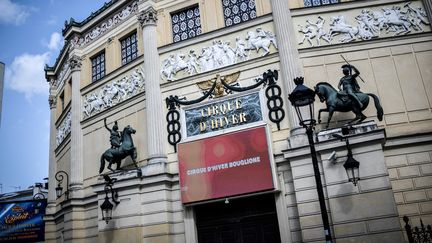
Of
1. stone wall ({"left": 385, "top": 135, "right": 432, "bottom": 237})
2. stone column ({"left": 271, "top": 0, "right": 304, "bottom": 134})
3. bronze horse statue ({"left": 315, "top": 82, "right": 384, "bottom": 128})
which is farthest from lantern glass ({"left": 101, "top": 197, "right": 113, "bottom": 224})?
stone wall ({"left": 385, "top": 135, "right": 432, "bottom": 237})

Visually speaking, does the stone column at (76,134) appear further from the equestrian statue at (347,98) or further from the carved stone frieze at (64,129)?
the equestrian statue at (347,98)

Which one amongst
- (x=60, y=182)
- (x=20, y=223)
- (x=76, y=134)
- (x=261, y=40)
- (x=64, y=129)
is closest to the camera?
(x=261, y=40)

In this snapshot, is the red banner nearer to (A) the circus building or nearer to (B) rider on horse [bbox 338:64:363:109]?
(A) the circus building

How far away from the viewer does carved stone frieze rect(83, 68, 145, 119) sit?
20.5 metres

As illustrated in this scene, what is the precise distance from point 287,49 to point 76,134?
1386cm

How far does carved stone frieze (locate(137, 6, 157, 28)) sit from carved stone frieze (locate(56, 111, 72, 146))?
→ 8.94 meters

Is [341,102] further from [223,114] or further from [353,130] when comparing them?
[223,114]

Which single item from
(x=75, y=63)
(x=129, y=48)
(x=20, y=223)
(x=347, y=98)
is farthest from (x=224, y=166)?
(x=20, y=223)

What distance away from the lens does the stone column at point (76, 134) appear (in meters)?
22.1

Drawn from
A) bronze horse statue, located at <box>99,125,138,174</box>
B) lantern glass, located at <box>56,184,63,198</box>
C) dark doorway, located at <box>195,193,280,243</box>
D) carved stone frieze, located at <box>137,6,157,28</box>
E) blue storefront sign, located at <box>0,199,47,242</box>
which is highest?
carved stone frieze, located at <box>137,6,157,28</box>

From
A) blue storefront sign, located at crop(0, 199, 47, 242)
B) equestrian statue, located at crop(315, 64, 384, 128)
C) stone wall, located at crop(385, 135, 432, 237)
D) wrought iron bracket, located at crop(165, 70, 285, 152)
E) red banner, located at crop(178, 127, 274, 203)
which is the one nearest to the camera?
stone wall, located at crop(385, 135, 432, 237)

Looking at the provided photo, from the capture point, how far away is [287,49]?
16.7 metres

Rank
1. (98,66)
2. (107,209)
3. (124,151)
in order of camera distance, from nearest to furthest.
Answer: (107,209), (124,151), (98,66)

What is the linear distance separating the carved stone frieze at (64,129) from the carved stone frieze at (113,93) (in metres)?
2.58
